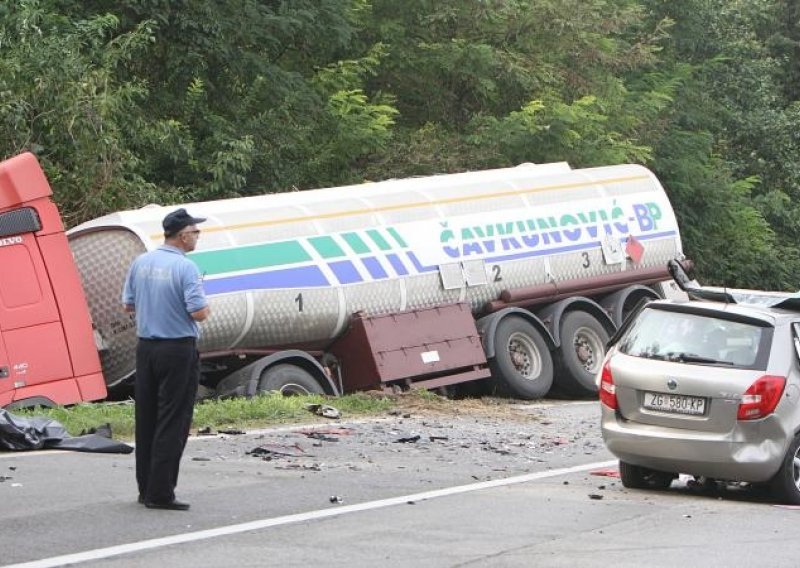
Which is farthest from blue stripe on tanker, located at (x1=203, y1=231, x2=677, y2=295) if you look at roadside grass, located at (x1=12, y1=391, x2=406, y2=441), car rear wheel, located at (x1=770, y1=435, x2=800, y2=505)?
car rear wheel, located at (x1=770, y1=435, x2=800, y2=505)

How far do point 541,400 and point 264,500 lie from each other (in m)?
12.1

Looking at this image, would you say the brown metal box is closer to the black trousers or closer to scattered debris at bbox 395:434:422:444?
scattered debris at bbox 395:434:422:444

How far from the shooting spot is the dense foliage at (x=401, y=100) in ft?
73.4

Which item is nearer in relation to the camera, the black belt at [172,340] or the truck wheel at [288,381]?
the black belt at [172,340]

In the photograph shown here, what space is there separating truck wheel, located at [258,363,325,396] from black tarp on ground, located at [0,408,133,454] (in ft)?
17.1

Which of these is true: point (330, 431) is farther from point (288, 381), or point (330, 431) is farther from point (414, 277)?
point (414, 277)

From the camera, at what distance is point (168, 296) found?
9.85m

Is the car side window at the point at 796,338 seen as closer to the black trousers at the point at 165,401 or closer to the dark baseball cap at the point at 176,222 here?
the black trousers at the point at 165,401

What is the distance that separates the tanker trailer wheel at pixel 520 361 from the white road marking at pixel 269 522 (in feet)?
27.4

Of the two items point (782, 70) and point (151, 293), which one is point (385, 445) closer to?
point (151, 293)

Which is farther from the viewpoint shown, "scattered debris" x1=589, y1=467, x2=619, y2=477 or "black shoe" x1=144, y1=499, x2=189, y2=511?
"scattered debris" x1=589, y1=467, x2=619, y2=477

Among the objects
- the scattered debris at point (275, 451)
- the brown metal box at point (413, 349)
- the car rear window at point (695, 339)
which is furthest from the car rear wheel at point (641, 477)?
the brown metal box at point (413, 349)

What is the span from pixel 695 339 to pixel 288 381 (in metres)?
7.77

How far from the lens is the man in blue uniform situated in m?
9.85
